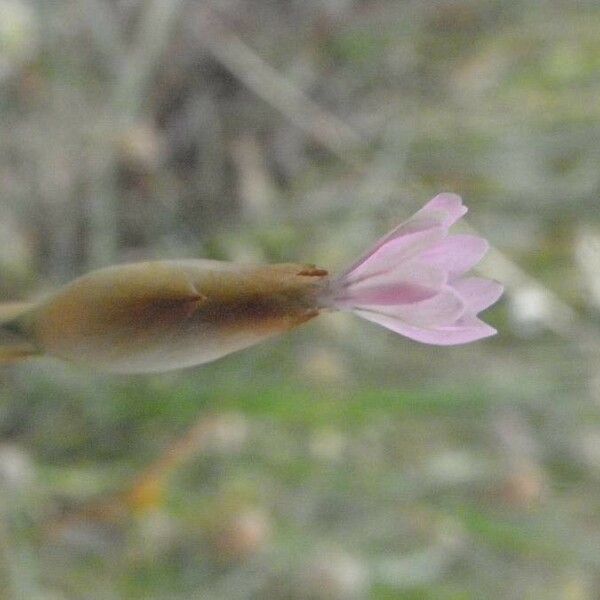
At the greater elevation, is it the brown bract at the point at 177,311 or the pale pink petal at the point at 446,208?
the pale pink petal at the point at 446,208

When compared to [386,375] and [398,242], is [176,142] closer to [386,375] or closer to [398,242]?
[386,375]

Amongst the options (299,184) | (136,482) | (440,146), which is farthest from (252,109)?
(136,482)

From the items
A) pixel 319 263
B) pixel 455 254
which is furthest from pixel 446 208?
pixel 319 263

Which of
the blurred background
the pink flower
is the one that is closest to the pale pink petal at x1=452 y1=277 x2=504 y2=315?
the pink flower

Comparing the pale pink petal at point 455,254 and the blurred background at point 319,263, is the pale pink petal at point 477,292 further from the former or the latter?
the blurred background at point 319,263

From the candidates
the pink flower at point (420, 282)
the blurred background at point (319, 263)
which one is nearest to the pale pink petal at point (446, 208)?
the pink flower at point (420, 282)

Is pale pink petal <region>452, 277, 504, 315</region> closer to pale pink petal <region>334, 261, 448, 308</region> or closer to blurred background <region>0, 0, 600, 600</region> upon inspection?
pale pink petal <region>334, 261, 448, 308</region>
